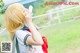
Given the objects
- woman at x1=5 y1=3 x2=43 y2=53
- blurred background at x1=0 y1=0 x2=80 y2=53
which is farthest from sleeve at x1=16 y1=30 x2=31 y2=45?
blurred background at x1=0 y1=0 x2=80 y2=53

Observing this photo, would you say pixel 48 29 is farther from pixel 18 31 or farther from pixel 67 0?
pixel 18 31

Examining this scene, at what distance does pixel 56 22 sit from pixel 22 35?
1516mm

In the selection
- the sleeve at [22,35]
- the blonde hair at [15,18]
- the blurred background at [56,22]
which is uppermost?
the blurred background at [56,22]

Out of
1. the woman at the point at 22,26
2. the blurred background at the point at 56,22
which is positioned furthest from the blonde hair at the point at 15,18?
the blurred background at the point at 56,22

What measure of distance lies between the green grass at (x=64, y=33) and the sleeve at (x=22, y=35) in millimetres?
1444

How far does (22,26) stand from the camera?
2551 millimetres

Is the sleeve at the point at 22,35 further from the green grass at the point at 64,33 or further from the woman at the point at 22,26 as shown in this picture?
the green grass at the point at 64,33

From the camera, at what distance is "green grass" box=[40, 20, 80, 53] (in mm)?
3967

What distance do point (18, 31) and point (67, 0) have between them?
1528 mm

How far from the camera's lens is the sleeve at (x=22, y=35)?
2475 millimetres

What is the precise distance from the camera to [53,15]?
3.99 metres

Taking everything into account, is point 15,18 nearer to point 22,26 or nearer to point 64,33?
point 22,26

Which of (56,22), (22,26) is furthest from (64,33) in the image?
(22,26)

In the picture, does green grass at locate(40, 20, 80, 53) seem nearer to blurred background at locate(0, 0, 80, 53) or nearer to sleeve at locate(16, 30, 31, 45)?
blurred background at locate(0, 0, 80, 53)
